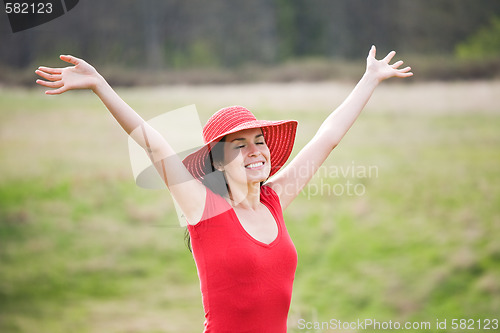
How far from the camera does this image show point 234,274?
5.09 feet

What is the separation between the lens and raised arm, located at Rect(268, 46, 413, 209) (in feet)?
6.26

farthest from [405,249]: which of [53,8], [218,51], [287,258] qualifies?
[218,51]

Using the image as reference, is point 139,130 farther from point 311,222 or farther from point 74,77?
point 311,222

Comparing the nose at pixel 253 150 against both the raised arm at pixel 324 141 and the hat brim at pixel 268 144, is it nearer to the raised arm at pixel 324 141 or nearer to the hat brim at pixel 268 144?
the hat brim at pixel 268 144

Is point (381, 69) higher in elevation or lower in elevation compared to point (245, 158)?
higher

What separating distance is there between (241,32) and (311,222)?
5.01 metres

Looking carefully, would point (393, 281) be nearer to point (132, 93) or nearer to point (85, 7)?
point (132, 93)

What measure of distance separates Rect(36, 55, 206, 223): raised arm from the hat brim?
82 mm

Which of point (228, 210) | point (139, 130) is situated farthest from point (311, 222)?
point (139, 130)

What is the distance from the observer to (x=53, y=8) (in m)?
3.13

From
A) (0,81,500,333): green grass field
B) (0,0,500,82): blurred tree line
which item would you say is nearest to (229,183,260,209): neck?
(0,81,500,333): green grass field
